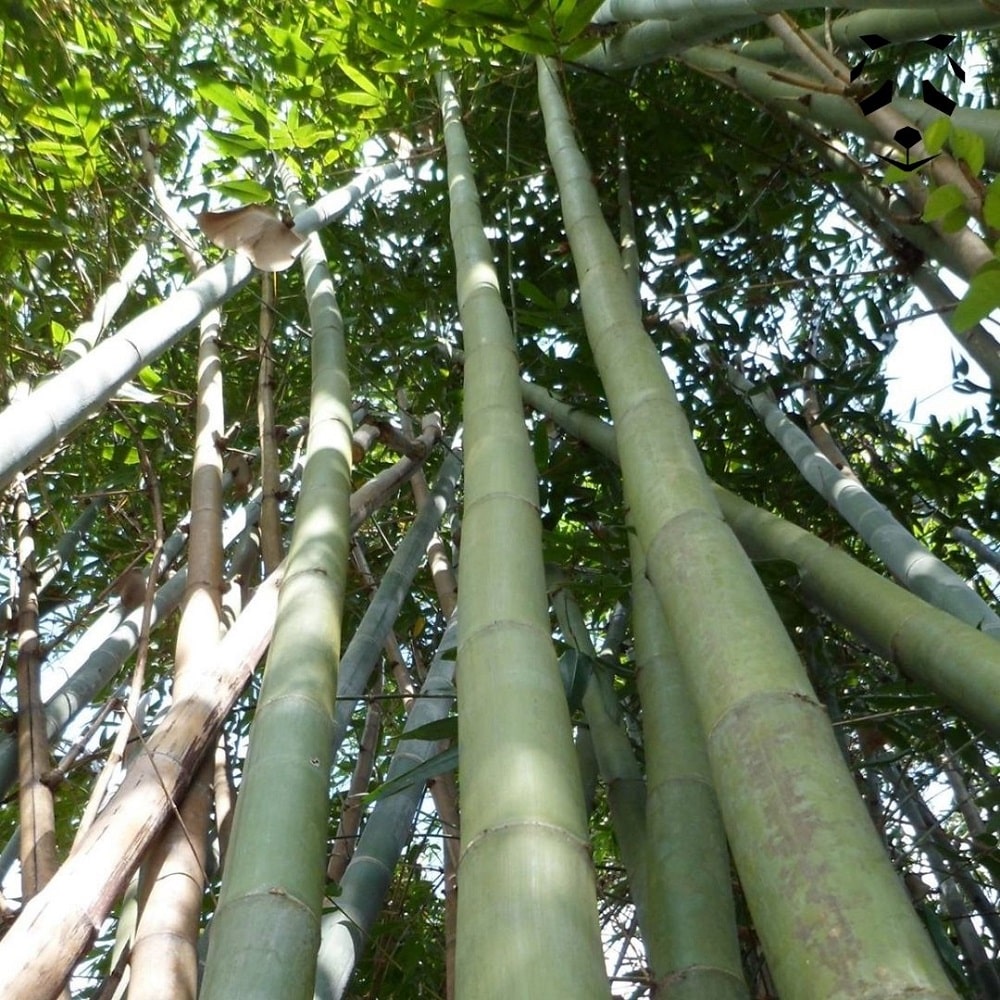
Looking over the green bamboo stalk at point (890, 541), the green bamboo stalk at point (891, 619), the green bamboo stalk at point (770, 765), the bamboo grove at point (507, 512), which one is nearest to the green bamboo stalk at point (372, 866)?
the bamboo grove at point (507, 512)

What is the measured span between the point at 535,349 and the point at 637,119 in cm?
72

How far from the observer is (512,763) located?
2.89ft

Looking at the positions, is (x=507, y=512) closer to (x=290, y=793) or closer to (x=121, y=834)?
(x=290, y=793)

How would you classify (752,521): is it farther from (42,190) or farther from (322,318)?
(42,190)

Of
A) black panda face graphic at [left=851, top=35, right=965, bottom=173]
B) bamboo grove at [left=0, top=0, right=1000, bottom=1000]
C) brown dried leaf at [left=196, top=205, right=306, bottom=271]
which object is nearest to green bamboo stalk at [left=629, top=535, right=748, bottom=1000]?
bamboo grove at [left=0, top=0, right=1000, bottom=1000]

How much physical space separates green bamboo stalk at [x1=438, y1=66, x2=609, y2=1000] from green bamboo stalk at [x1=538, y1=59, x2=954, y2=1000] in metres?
0.12

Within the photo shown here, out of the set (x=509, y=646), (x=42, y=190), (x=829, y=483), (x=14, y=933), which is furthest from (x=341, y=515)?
(x=42, y=190)

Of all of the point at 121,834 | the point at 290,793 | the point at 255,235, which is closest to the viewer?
the point at 290,793

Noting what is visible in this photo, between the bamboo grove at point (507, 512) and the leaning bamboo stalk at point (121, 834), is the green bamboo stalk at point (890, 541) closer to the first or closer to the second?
the bamboo grove at point (507, 512)

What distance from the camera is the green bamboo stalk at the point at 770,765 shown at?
2.15 ft

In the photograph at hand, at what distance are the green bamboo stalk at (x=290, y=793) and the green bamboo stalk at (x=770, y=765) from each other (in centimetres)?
39

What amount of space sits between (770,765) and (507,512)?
505 millimetres

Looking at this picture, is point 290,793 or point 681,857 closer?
point 290,793

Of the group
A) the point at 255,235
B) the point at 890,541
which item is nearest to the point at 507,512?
the point at 890,541
